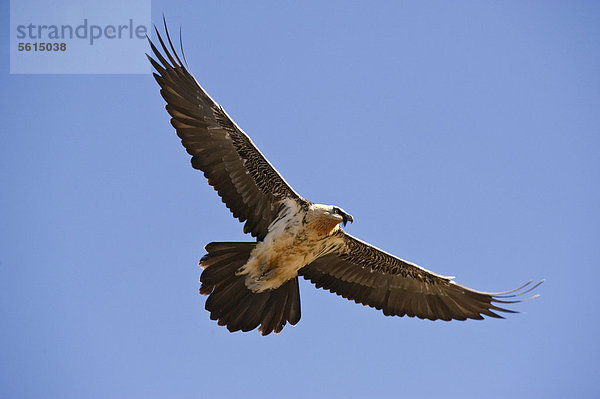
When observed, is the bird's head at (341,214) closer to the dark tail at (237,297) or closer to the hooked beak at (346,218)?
the hooked beak at (346,218)

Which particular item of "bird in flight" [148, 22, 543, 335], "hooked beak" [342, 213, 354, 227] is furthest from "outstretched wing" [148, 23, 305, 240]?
"hooked beak" [342, 213, 354, 227]

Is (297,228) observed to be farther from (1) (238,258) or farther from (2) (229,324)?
(2) (229,324)

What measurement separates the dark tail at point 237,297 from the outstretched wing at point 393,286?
744mm

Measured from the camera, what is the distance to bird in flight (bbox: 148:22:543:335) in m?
8.97

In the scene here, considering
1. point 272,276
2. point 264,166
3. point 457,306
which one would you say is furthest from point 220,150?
point 457,306

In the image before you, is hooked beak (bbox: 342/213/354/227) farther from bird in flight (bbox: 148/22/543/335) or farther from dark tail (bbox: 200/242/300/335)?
dark tail (bbox: 200/242/300/335)

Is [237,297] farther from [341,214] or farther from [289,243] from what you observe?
[341,214]

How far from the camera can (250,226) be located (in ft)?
30.7

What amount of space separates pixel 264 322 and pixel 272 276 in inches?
26.1

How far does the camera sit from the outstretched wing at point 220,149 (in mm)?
8953

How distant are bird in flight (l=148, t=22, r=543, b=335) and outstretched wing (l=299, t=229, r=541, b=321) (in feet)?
0.18

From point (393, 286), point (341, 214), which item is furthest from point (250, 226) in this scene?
point (393, 286)

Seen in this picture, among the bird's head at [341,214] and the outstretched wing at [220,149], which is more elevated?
the outstretched wing at [220,149]

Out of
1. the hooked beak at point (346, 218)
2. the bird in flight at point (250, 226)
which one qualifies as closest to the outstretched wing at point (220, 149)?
the bird in flight at point (250, 226)
